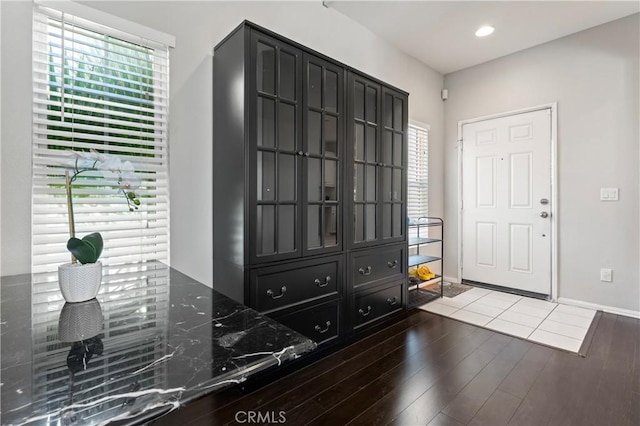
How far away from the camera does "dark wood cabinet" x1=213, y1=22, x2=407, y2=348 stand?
186 centimetres

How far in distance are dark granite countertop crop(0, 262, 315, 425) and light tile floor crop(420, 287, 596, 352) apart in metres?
2.75

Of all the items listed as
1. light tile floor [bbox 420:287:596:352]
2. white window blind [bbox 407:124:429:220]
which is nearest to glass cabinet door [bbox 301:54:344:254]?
light tile floor [bbox 420:287:596:352]

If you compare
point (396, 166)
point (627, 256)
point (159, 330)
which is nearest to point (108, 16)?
point (159, 330)

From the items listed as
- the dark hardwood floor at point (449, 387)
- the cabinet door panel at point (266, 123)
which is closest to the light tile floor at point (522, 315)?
the dark hardwood floor at point (449, 387)

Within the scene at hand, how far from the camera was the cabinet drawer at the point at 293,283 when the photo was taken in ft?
6.21

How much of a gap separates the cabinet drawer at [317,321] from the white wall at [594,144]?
2.88 m

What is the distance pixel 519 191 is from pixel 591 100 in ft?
3.74

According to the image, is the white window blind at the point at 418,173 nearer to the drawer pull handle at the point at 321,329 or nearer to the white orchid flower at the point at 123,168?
the drawer pull handle at the point at 321,329

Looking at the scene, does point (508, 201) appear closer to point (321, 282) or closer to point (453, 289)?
point (453, 289)

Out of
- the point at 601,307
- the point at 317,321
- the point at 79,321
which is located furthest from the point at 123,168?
the point at 601,307

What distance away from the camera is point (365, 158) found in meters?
2.61

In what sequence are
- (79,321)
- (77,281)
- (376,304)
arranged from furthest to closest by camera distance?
(376,304) → (77,281) → (79,321)

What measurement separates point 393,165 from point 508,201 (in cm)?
197

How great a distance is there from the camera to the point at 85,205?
169cm
